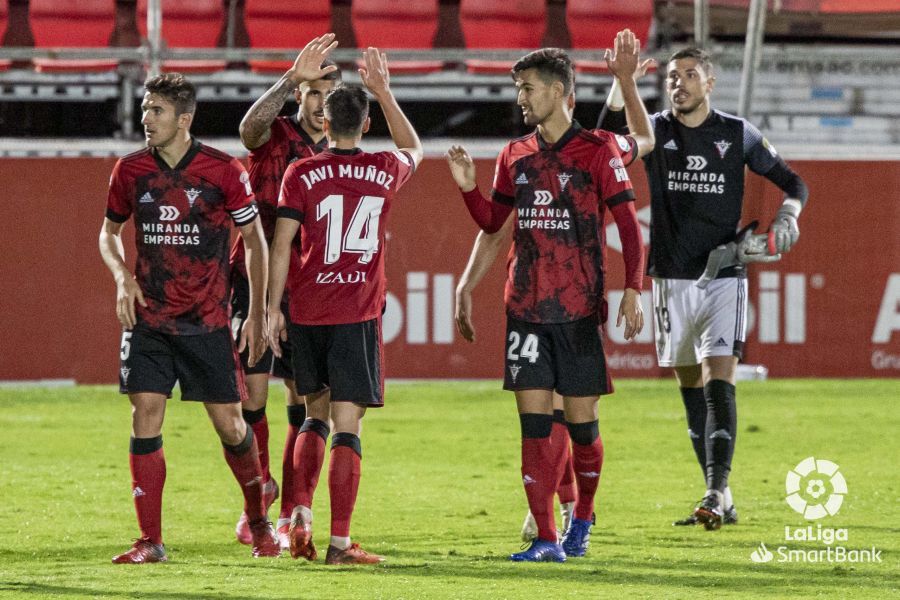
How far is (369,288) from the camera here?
18.6 feet

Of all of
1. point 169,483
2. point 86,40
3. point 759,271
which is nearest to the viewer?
point 169,483

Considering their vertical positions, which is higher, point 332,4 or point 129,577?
point 332,4

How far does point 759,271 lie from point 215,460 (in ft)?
18.3

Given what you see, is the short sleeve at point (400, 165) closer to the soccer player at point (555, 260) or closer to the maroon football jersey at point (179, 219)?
the soccer player at point (555, 260)

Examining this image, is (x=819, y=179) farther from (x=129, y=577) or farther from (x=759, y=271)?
(x=129, y=577)

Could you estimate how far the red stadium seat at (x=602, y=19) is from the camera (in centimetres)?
1573

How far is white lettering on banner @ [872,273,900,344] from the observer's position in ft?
41.2

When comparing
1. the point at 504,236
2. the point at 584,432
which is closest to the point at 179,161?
the point at 504,236

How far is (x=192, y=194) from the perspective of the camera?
222 inches

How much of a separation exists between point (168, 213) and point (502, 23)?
1081 cm

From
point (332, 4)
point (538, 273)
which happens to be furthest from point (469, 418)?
point (332, 4)

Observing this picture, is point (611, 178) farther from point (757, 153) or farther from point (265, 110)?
point (757, 153)

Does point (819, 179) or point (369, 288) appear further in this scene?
point (819, 179)

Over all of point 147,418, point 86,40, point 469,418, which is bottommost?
point 469,418
